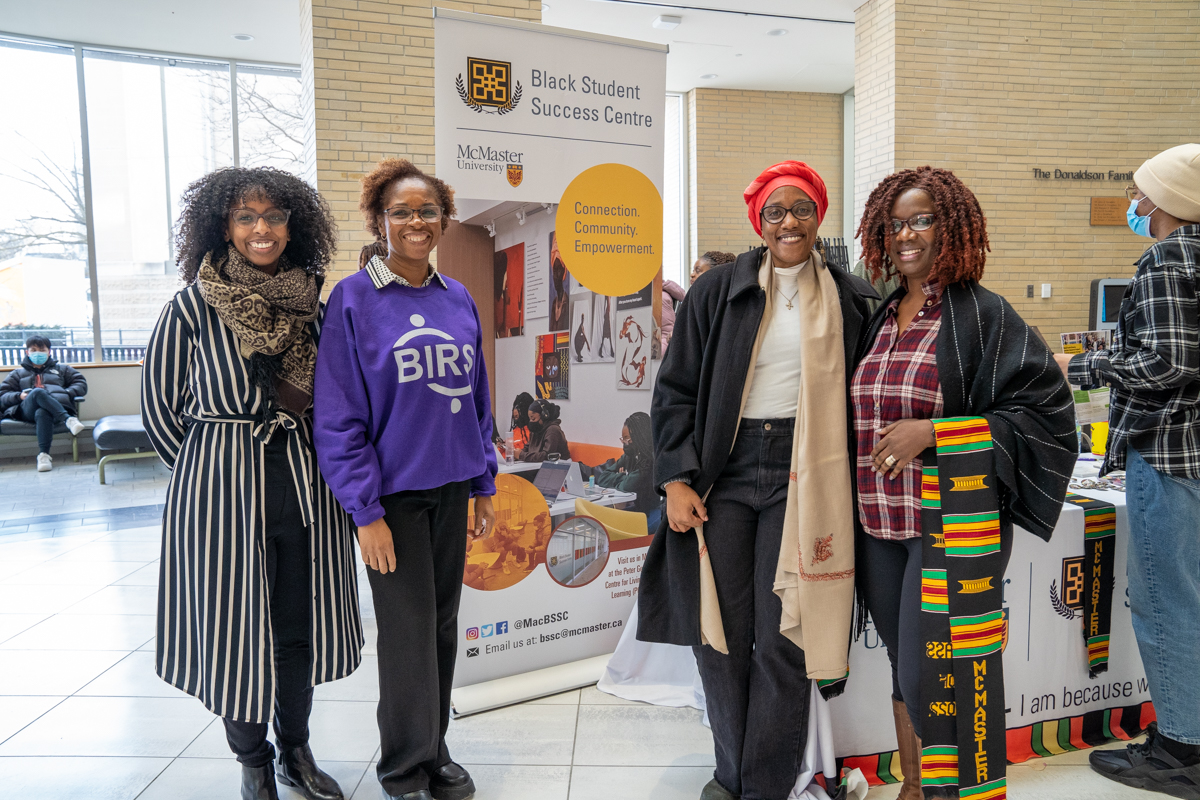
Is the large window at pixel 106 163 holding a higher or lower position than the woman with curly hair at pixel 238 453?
higher

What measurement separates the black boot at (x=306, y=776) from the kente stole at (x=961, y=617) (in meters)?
1.52

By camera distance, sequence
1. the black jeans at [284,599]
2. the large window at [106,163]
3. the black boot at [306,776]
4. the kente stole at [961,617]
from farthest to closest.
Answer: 1. the large window at [106,163]
2. the black boot at [306,776]
3. the black jeans at [284,599]
4. the kente stole at [961,617]

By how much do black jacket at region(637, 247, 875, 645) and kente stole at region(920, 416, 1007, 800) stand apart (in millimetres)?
238

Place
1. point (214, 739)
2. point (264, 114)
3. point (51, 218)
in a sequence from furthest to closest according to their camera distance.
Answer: point (264, 114) → point (51, 218) → point (214, 739)

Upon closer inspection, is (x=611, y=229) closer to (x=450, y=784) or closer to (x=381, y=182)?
(x=381, y=182)

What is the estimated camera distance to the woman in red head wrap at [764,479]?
163 centimetres

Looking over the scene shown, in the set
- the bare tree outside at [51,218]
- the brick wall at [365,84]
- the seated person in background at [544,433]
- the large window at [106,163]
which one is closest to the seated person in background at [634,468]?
the seated person in background at [544,433]

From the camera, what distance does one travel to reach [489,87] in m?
2.33

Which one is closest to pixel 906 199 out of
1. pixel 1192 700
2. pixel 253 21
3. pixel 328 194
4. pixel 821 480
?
pixel 821 480

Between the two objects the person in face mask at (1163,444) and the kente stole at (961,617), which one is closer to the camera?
the kente stole at (961,617)

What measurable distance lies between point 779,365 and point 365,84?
15.2 feet

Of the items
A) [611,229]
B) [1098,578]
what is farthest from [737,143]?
[1098,578]

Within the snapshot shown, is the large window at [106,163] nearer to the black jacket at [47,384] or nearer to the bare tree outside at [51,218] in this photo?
the bare tree outside at [51,218]

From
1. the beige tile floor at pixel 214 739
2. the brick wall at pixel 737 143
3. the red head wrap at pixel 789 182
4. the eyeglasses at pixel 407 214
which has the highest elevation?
the brick wall at pixel 737 143
